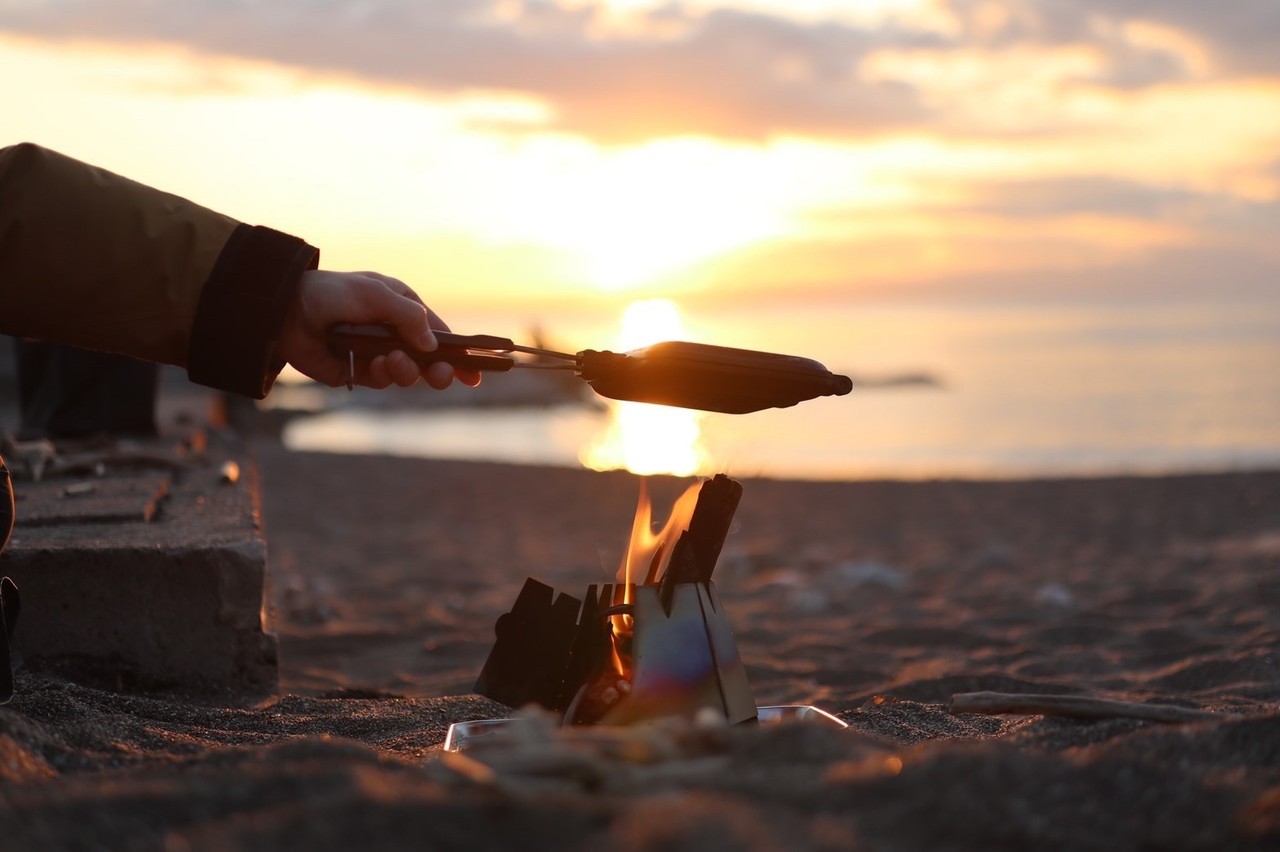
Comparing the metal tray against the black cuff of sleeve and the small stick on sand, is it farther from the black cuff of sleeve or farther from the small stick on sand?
the black cuff of sleeve

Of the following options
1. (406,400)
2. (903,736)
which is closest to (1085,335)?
(406,400)

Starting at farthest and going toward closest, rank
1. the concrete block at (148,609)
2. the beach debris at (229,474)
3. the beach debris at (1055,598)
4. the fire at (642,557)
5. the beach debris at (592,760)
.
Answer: the beach debris at (1055,598), the beach debris at (229,474), the concrete block at (148,609), the fire at (642,557), the beach debris at (592,760)

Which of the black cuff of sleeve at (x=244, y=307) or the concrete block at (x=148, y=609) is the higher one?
the black cuff of sleeve at (x=244, y=307)

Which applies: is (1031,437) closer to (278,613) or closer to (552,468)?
(552,468)

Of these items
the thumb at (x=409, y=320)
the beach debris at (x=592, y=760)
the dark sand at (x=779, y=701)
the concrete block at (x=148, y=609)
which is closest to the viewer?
the dark sand at (x=779, y=701)

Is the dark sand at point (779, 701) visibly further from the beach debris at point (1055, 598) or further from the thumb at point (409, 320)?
the thumb at point (409, 320)

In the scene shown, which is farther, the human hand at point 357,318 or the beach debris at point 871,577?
the beach debris at point 871,577

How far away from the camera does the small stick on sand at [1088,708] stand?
2.01 m

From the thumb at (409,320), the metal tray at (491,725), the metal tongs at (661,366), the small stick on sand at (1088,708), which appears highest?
the thumb at (409,320)

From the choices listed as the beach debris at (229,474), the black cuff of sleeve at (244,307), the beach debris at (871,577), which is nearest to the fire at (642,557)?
the black cuff of sleeve at (244,307)

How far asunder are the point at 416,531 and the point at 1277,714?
6.91 meters

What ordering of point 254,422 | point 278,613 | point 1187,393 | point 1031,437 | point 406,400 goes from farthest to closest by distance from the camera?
point 406,400
point 1187,393
point 1031,437
point 254,422
point 278,613

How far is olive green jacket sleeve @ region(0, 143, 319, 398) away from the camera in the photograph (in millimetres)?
2043

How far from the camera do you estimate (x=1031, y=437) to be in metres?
21.6
